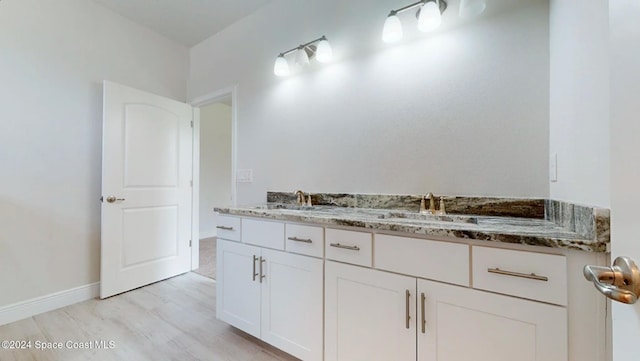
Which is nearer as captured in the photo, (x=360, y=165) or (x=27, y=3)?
(x=360, y=165)

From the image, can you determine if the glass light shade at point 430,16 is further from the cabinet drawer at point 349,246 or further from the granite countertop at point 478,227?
the cabinet drawer at point 349,246

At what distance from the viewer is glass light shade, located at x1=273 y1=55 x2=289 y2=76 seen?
7.09 ft

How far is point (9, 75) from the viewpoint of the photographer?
2.01 meters

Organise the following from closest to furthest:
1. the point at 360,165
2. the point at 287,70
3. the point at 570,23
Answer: the point at 570,23
the point at 360,165
the point at 287,70

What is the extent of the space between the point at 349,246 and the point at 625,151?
0.98 m

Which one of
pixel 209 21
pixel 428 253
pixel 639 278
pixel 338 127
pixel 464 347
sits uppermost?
pixel 209 21

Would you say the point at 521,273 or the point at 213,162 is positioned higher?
the point at 213,162

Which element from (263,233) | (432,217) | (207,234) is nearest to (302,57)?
(263,233)

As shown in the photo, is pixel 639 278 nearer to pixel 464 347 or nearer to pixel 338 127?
pixel 464 347

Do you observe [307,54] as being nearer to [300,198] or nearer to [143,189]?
[300,198]

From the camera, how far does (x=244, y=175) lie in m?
2.54

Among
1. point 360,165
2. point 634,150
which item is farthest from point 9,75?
point 634,150

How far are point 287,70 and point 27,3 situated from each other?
2.13m

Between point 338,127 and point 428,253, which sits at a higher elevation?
point 338,127
